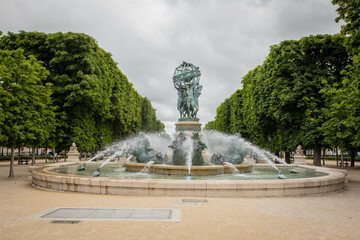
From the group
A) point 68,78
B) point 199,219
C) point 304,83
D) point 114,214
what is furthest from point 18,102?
point 304,83

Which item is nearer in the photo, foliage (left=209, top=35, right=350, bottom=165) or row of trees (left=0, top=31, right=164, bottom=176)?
row of trees (left=0, top=31, right=164, bottom=176)

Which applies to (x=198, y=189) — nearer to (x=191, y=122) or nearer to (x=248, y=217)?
(x=248, y=217)

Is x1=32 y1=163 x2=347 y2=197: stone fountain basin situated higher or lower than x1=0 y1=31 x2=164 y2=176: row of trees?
lower

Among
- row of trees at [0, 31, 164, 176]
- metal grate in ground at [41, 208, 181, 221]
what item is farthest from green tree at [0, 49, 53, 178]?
metal grate in ground at [41, 208, 181, 221]

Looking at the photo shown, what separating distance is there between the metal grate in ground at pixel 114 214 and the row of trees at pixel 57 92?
33.9ft

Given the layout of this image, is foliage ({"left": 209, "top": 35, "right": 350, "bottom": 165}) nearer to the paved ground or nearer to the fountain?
the fountain

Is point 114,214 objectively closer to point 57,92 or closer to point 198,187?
point 198,187

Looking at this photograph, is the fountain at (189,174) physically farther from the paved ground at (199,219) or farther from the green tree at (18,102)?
the green tree at (18,102)

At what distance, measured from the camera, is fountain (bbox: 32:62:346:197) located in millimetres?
10391

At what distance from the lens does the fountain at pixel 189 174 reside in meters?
10.4

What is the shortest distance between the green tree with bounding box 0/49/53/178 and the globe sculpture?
11.8 m

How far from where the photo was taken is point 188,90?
26.0 m

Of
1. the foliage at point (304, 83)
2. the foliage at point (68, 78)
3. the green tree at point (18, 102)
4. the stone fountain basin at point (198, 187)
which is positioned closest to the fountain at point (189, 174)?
the stone fountain basin at point (198, 187)

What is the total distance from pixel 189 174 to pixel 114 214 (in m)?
6.92
